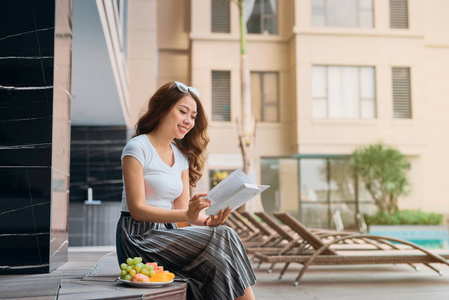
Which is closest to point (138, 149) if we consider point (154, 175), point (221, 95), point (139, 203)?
point (154, 175)

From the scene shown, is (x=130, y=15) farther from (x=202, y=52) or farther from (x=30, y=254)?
(x=30, y=254)

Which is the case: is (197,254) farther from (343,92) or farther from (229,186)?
(343,92)

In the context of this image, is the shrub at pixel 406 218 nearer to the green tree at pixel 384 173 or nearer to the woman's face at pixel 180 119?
the green tree at pixel 384 173

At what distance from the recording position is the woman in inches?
108

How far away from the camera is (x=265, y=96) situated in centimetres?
1872

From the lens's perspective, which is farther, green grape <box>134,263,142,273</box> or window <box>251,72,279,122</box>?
window <box>251,72,279,122</box>

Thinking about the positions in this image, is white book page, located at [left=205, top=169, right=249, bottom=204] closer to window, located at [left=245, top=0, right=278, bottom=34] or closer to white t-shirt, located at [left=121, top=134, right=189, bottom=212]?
white t-shirt, located at [left=121, top=134, right=189, bottom=212]

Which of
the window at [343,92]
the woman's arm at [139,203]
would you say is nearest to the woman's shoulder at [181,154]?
the woman's arm at [139,203]

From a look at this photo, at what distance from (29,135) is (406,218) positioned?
15146 mm

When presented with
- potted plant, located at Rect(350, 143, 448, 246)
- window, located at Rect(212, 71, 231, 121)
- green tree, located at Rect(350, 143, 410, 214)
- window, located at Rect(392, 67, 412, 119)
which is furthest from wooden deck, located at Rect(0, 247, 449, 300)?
window, located at Rect(392, 67, 412, 119)

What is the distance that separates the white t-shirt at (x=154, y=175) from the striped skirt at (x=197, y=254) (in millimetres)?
138

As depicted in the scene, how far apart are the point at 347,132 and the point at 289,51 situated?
3458mm

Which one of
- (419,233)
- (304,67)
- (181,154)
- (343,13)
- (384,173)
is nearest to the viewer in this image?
(181,154)

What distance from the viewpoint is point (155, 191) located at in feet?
9.71
